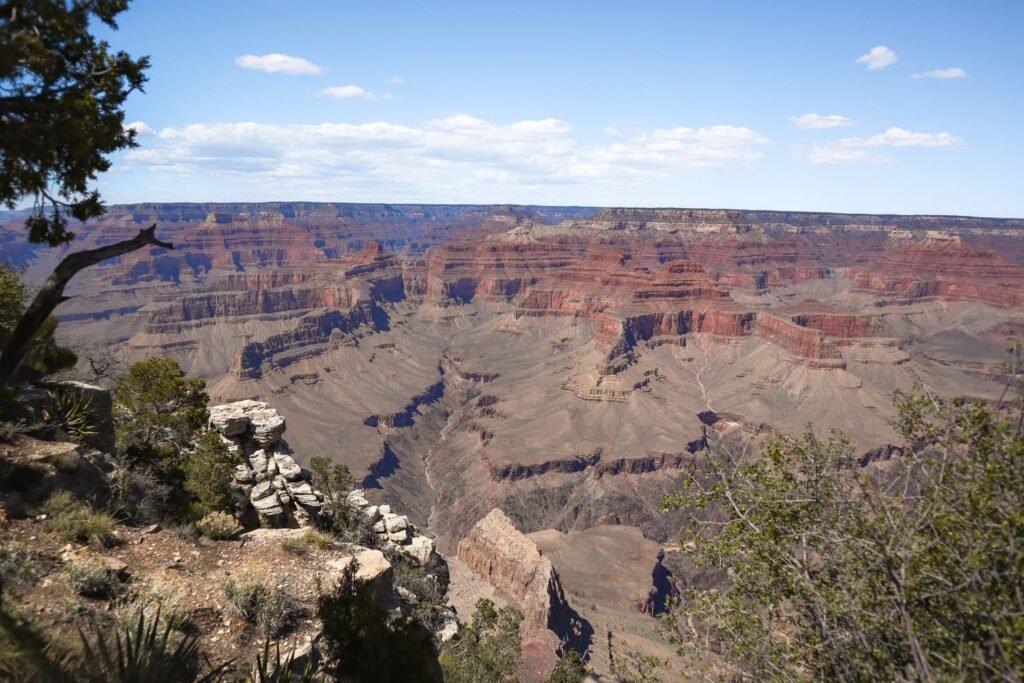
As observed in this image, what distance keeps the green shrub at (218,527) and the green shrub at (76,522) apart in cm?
244

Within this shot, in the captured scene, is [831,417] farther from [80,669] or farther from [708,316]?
[80,669]

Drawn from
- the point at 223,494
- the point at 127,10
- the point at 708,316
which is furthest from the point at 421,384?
the point at 127,10

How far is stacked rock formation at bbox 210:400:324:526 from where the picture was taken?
67.8 feet

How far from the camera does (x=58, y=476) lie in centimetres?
1353

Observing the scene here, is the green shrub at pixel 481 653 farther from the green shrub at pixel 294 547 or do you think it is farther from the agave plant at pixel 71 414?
the agave plant at pixel 71 414

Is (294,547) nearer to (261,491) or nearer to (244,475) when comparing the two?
(261,491)

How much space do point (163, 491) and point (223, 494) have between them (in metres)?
1.67

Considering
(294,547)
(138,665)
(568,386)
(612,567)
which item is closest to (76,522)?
(294,547)

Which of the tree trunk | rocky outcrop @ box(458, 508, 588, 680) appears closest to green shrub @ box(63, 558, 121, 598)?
the tree trunk

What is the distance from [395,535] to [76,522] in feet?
57.4

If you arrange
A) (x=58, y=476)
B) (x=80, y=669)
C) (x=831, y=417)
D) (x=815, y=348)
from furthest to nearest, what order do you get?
(x=815, y=348), (x=831, y=417), (x=58, y=476), (x=80, y=669)

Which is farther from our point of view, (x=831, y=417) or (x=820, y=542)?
(x=831, y=417)

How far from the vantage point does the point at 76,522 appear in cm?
1205

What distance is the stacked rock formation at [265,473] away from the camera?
20.7 metres
